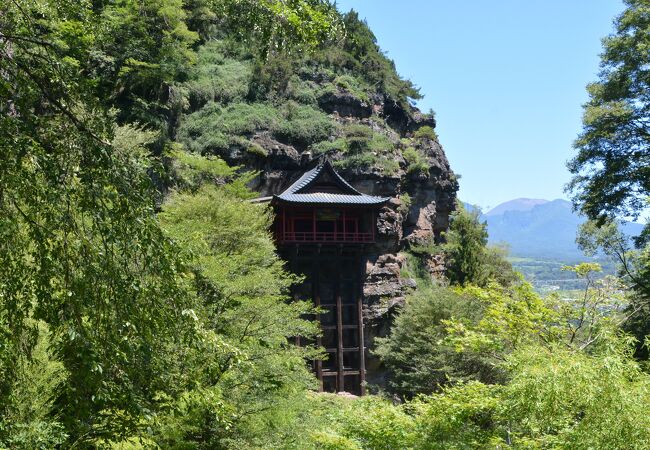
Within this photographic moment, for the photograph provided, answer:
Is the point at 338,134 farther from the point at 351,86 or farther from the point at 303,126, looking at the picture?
the point at 351,86

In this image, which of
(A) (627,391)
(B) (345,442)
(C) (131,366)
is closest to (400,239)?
(B) (345,442)

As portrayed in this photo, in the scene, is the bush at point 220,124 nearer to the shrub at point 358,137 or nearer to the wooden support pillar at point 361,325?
the shrub at point 358,137

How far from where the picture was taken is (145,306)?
10.9 feet

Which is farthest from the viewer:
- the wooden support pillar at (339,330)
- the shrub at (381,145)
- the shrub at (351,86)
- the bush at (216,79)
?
the shrub at (351,86)

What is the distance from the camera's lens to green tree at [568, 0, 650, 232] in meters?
15.8

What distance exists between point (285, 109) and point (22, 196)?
22780mm

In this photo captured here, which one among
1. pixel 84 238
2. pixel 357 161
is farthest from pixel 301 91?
pixel 84 238

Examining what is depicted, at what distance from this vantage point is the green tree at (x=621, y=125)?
1575 cm

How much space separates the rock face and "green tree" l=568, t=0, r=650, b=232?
9.33 m

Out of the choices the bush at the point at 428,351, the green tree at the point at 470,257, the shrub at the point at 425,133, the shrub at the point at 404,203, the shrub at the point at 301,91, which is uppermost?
the shrub at the point at 301,91

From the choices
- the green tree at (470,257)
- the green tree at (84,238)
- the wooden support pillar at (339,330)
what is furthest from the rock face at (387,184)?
the green tree at (84,238)

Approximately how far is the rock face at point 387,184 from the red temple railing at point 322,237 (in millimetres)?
1210

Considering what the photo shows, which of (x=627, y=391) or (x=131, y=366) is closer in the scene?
(x=131, y=366)

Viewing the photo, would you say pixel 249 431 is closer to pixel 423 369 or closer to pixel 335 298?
pixel 423 369
